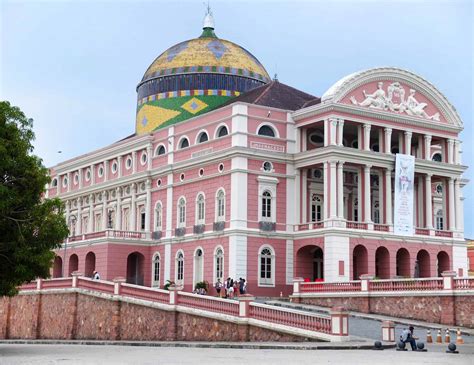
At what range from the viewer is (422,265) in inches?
1880

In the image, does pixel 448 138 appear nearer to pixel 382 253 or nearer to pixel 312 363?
pixel 382 253

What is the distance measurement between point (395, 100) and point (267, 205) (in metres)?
9.31

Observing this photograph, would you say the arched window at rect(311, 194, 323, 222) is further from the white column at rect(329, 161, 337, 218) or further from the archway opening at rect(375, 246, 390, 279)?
the archway opening at rect(375, 246, 390, 279)

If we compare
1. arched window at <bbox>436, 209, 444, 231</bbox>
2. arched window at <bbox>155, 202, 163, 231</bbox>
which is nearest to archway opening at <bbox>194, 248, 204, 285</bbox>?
arched window at <bbox>155, 202, 163, 231</bbox>

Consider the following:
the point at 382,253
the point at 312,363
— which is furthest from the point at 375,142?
the point at 312,363

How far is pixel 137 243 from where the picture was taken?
5166cm

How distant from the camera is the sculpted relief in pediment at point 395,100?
46156mm

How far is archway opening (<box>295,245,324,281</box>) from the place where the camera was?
4612cm

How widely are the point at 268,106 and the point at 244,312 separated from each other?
60.2 feet

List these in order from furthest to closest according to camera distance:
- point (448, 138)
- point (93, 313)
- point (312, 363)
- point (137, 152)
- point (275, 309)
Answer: point (137, 152), point (448, 138), point (93, 313), point (275, 309), point (312, 363)

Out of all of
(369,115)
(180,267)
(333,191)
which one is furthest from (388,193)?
(180,267)

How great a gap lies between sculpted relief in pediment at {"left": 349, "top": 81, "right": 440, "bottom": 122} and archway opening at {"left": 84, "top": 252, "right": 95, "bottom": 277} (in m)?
19.4

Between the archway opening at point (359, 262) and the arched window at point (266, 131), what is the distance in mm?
7739

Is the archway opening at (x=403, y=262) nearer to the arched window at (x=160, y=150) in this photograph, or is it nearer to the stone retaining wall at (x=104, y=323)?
the arched window at (x=160, y=150)
